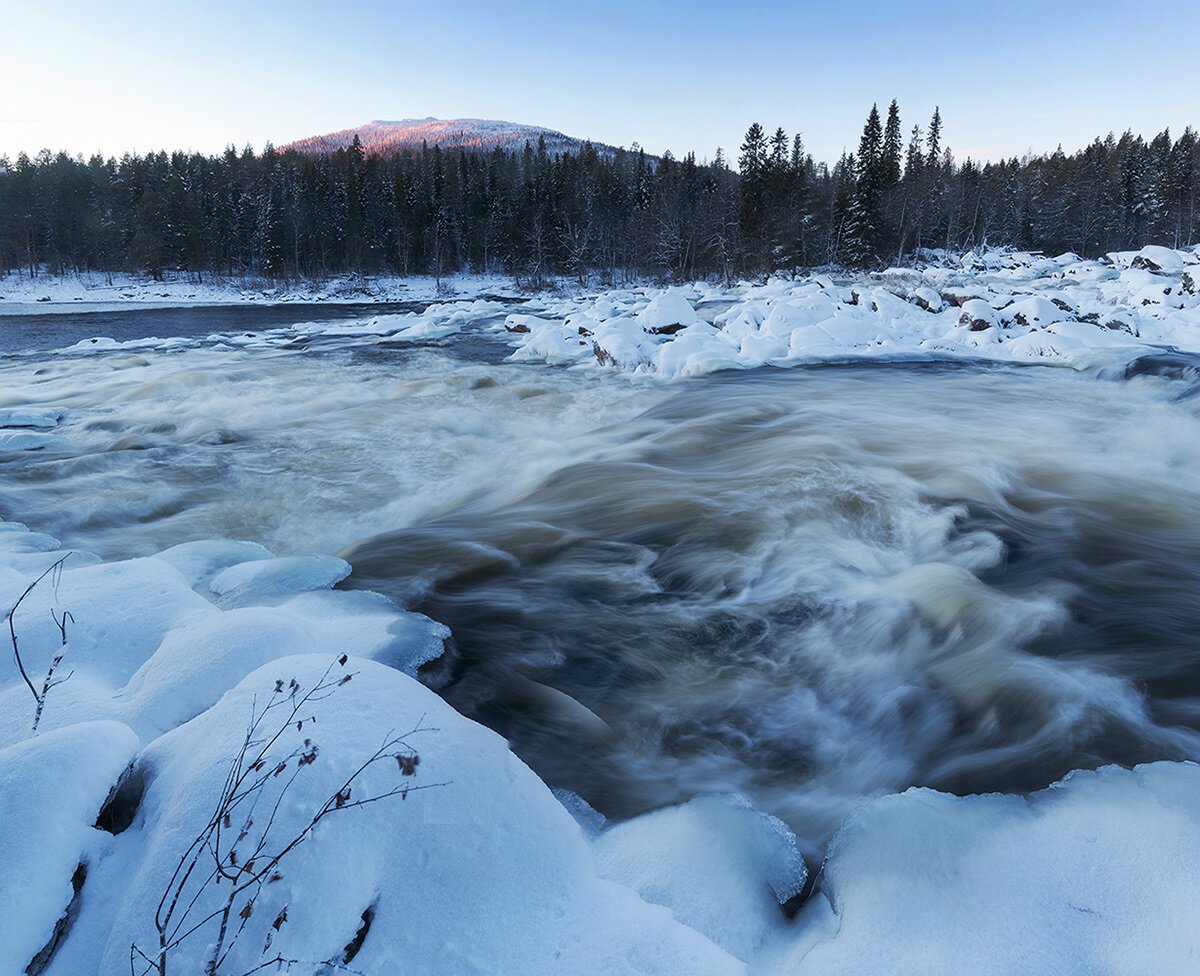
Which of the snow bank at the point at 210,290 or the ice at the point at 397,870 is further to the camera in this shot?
the snow bank at the point at 210,290

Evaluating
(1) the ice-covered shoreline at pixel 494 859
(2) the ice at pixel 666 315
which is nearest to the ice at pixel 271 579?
(1) the ice-covered shoreline at pixel 494 859

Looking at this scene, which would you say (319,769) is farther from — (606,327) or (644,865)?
(606,327)

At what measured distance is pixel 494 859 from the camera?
5.82 ft

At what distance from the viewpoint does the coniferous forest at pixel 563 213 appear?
46.0 metres

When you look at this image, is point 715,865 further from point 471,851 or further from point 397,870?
point 397,870

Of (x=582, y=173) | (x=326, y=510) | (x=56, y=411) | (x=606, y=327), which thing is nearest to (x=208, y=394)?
(x=56, y=411)

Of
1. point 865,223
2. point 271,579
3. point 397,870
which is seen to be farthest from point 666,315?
point 865,223

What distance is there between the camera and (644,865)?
83.8 inches

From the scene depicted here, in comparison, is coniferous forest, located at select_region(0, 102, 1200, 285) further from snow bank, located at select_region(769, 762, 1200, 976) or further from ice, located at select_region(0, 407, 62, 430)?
snow bank, located at select_region(769, 762, 1200, 976)

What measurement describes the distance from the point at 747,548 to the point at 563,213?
177 ft

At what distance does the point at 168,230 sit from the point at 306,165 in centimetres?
1514

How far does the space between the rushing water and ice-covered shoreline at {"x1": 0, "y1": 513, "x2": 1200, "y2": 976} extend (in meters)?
0.41

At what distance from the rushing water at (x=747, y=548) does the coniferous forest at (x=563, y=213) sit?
126ft

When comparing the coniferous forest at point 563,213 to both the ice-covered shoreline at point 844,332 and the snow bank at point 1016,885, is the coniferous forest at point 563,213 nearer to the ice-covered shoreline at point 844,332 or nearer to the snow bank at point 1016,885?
the ice-covered shoreline at point 844,332
